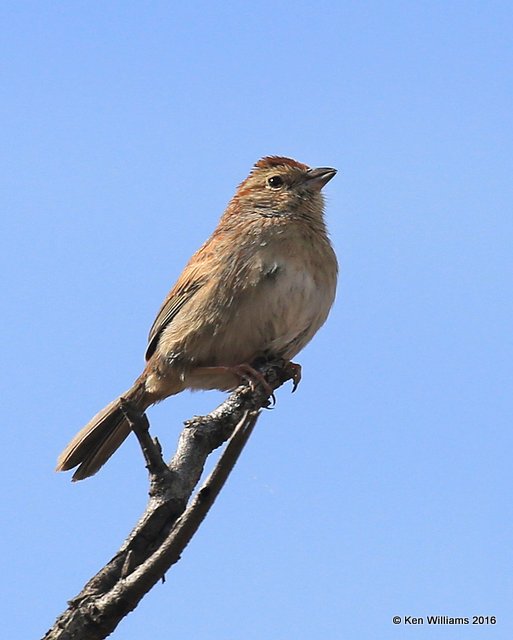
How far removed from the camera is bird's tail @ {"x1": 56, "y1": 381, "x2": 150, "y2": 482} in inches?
251

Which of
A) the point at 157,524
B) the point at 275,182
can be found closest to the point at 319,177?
the point at 275,182

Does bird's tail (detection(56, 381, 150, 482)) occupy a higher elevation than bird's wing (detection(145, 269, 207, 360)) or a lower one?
lower

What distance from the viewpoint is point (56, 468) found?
6.27 m

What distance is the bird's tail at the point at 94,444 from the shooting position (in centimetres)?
637

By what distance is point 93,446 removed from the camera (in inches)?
253

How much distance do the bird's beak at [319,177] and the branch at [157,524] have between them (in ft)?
8.99

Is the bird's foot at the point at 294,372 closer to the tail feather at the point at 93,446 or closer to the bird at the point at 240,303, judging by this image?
the bird at the point at 240,303

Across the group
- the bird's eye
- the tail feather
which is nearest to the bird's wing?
the tail feather

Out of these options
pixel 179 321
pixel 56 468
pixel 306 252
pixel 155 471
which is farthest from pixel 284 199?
pixel 155 471

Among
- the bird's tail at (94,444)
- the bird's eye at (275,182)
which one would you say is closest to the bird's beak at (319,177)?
the bird's eye at (275,182)

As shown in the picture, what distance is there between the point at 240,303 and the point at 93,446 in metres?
1.38

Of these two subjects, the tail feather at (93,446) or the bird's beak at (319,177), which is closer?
the tail feather at (93,446)

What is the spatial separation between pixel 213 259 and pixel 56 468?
1.62 meters

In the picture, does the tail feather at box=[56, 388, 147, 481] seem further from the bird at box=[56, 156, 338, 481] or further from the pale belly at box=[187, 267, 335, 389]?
the pale belly at box=[187, 267, 335, 389]
